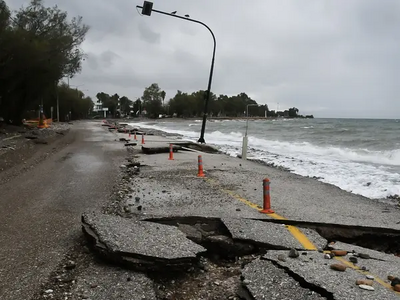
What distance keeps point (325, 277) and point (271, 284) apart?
548mm

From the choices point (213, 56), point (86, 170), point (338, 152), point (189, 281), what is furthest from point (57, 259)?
point (338, 152)

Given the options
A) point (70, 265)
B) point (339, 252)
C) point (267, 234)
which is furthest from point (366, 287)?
point (70, 265)

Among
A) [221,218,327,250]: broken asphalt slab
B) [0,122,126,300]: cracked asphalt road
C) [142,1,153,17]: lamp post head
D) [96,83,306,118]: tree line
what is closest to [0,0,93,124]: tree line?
[142,1,153,17]: lamp post head

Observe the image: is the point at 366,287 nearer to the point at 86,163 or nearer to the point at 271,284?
the point at 271,284

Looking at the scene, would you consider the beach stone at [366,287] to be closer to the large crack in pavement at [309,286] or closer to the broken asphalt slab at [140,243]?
the large crack in pavement at [309,286]

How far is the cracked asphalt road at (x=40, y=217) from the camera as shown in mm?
4363

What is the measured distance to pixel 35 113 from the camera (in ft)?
262

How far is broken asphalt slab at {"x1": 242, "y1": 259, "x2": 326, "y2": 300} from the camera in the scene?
148 inches

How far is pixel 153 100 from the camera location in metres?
183

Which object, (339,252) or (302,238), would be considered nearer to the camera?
(339,252)

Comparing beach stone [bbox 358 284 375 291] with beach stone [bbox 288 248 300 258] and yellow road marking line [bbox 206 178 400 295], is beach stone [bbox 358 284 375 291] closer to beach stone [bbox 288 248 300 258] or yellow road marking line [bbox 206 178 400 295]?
yellow road marking line [bbox 206 178 400 295]

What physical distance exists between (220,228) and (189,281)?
5.84 ft

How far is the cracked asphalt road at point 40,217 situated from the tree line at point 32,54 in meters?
21.6

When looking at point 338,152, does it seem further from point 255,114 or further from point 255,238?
point 255,114
